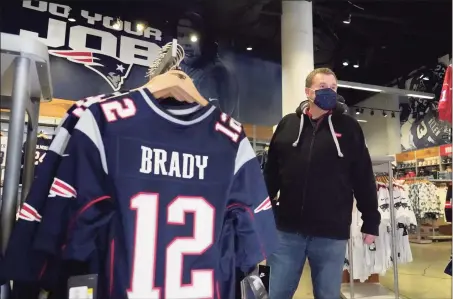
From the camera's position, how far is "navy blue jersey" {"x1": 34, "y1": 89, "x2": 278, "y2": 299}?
0.99 m

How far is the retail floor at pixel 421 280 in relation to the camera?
4.08 meters

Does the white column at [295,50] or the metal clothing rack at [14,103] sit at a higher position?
the white column at [295,50]

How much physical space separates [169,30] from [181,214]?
5.88 meters

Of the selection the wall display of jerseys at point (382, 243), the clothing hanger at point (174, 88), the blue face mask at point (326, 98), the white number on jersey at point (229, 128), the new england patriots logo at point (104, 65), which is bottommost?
the wall display of jerseys at point (382, 243)

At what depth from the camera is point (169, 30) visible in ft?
21.5

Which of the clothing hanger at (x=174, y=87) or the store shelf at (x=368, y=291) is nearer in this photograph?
the clothing hanger at (x=174, y=87)

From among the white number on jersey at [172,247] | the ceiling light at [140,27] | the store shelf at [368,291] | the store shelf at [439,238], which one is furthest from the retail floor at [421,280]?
the ceiling light at [140,27]

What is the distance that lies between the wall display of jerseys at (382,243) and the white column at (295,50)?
2.03 m

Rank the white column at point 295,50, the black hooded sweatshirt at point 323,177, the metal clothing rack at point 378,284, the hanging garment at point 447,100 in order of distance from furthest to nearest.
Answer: the white column at point 295,50, the metal clothing rack at point 378,284, the hanging garment at point 447,100, the black hooded sweatshirt at point 323,177

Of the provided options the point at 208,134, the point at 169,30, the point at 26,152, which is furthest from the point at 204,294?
the point at 169,30

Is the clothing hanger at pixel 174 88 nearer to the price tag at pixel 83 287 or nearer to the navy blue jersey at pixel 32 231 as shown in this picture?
the navy blue jersey at pixel 32 231

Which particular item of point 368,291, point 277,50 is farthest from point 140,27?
point 368,291

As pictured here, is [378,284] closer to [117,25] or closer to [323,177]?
[323,177]

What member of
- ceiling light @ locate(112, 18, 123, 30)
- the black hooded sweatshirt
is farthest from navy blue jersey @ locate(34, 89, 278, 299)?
ceiling light @ locate(112, 18, 123, 30)
